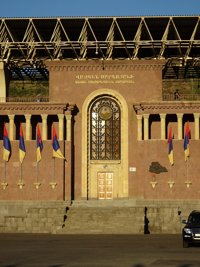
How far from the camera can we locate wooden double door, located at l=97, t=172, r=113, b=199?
186 feet

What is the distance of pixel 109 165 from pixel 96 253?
2714cm

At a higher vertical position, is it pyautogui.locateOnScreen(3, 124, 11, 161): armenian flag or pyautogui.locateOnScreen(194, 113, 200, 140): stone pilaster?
pyautogui.locateOnScreen(194, 113, 200, 140): stone pilaster

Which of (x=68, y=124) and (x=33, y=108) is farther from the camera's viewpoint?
(x=68, y=124)

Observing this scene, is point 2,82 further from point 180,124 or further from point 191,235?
point 191,235

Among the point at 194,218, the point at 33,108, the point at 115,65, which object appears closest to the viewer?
the point at 194,218

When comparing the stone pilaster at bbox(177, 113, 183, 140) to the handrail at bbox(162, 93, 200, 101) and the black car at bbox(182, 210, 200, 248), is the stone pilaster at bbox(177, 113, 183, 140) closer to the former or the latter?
the handrail at bbox(162, 93, 200, 101)

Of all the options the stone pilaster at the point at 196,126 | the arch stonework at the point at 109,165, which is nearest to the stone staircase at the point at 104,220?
the arch stonework at the point at 109,165

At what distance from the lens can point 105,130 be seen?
187 feet

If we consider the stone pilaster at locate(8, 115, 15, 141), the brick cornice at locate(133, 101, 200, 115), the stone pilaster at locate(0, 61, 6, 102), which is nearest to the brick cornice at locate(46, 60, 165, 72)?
the brick cornice at locate(133, 101, 200, 115)

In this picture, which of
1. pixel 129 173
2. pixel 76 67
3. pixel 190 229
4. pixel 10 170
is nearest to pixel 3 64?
pixel 76 67

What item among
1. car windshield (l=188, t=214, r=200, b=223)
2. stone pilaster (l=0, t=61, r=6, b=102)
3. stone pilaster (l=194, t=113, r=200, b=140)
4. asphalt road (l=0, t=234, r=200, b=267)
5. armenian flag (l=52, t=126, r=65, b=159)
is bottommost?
asphalt road (l=0, t=234, r=200, b=267)

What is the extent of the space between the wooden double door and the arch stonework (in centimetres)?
35

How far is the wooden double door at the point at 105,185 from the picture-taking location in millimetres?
56688

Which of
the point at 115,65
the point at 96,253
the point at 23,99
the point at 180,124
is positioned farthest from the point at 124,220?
the point at 23,99
